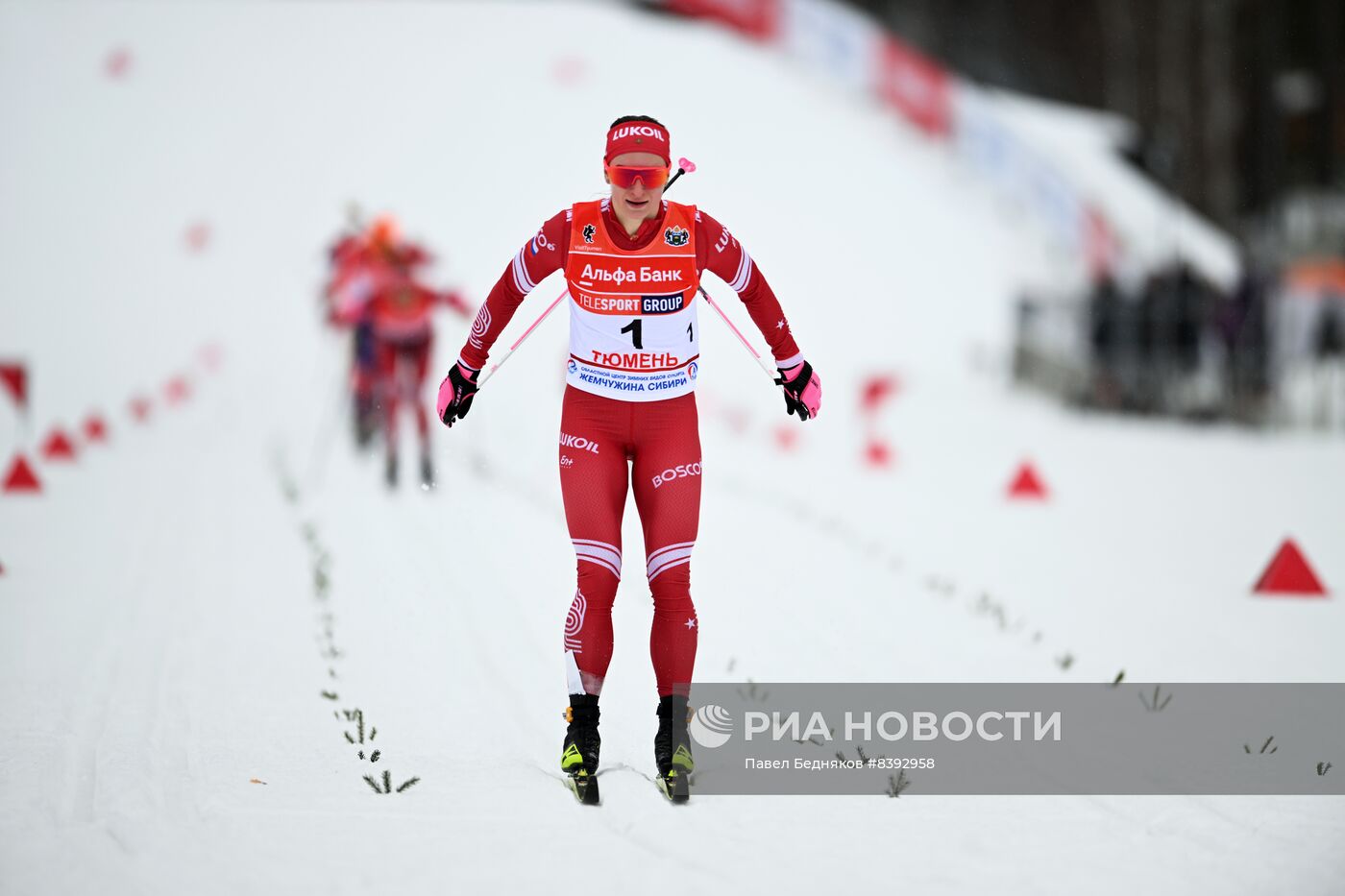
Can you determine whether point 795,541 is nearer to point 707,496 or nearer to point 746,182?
point 707,496

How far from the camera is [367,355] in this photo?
1256 cm

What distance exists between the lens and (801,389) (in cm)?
505

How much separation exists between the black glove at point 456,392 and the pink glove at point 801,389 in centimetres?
111

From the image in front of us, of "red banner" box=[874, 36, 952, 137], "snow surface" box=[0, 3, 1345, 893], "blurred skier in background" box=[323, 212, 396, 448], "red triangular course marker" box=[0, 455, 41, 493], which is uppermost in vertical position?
"red banner" box=[874, 36, 952, 137]

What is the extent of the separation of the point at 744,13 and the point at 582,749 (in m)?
35.8

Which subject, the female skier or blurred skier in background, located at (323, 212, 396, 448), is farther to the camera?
blurred skier in background, located at (323, 212, 396, 448)

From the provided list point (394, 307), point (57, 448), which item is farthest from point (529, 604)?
point (57, 448)

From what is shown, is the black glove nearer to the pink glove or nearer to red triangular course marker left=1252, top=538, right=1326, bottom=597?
the pink glove

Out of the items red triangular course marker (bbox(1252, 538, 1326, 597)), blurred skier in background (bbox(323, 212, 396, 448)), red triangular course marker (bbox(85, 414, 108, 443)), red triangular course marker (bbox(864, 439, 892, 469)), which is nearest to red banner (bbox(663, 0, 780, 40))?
red triangular course marker (bbox(864, 439, 892, 469))

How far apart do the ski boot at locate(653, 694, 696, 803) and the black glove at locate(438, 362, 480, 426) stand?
4.06ft

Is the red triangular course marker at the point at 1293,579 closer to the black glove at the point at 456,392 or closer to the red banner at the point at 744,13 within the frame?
the black glove at the point at 456,392

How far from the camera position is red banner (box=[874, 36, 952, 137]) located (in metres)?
35.9

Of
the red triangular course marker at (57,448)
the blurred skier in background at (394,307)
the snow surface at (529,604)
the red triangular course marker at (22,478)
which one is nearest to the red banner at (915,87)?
the snow surface at (529,604)

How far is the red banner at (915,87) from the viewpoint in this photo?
35.9 meters
